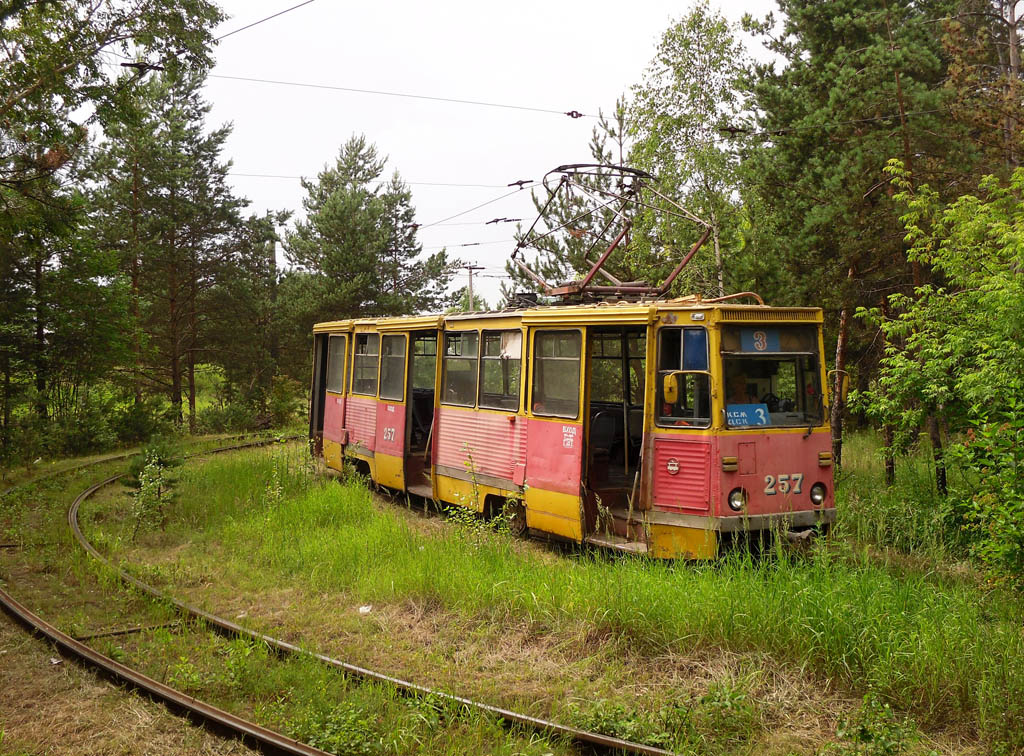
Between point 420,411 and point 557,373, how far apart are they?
14.8ft

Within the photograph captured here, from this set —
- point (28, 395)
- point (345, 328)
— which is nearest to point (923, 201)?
point (345, 328)

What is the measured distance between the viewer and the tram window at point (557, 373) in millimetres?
8914

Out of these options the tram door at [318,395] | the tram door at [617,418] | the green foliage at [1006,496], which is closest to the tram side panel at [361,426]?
the tram door at [318,395]

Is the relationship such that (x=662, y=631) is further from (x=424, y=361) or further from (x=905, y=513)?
(x=424, y=361)

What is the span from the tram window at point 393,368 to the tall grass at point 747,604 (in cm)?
302

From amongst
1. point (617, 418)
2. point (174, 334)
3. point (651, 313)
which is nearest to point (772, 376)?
point (651, 313)

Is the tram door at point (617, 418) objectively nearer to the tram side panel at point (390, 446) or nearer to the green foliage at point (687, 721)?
the tram side panel at point (390, 446)

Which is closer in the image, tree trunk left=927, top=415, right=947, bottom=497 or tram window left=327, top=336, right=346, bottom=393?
tree trunk left=927, top=415, right=947, bottom=497

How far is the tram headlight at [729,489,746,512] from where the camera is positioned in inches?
304

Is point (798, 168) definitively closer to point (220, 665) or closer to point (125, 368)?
point (220, 665)

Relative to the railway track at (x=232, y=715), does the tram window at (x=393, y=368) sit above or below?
above

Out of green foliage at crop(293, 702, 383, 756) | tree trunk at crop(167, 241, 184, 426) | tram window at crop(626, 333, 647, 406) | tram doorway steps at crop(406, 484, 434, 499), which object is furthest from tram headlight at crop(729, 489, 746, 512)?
tree trunk at crop(167, 241, 184, 426)

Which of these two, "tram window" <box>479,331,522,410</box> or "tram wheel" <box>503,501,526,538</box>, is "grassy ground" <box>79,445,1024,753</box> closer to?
"tram wheel" <box>503,501,526,538</box>

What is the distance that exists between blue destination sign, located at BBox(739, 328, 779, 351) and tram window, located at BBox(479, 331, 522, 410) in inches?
109
